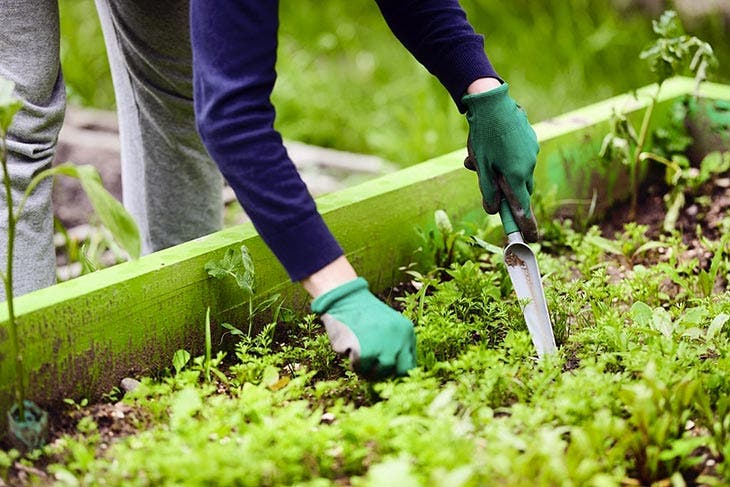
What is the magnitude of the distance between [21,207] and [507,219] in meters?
1.03

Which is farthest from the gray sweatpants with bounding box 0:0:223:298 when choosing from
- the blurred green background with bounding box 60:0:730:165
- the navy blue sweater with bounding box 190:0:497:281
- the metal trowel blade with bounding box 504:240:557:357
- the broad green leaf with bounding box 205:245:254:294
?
the blurred green background with bounding box 60:0:730:165

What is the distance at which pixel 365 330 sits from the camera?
1.66 meters

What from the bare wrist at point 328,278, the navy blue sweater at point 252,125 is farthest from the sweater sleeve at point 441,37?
the bare wrist at point 328,278

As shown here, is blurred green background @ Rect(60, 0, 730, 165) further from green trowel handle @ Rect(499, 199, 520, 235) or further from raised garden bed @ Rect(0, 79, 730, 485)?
green trowel handle @ Rect(499, 199, 520, 235)

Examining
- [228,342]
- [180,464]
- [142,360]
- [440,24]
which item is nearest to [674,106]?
[440,24]

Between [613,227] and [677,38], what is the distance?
0.58m

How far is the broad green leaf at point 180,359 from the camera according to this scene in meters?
1.95

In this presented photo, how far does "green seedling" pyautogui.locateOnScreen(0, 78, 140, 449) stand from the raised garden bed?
68 millimetres

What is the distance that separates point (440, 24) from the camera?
6.92ft

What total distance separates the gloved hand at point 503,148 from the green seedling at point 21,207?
86cm

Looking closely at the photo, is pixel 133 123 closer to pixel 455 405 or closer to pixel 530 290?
pixel 530 290

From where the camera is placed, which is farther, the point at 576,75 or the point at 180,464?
the point at 576,75

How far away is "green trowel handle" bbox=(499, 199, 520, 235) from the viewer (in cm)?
210

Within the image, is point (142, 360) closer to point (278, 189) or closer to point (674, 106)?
point (278, 189)
